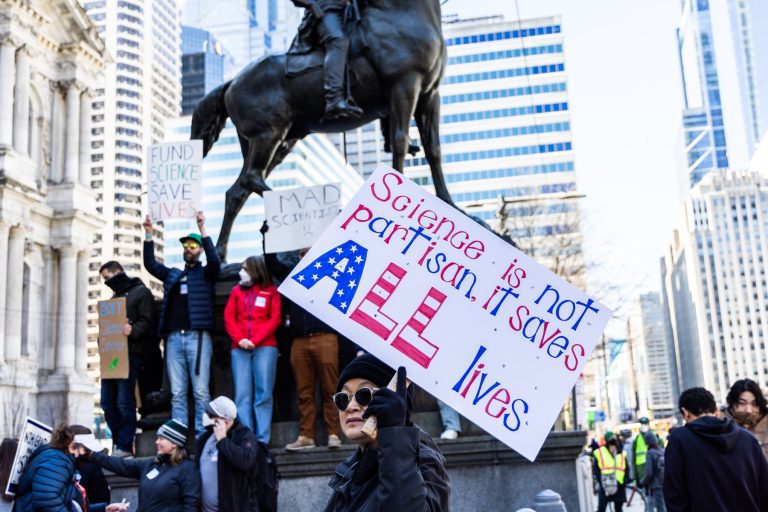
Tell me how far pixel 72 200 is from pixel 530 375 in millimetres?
58676

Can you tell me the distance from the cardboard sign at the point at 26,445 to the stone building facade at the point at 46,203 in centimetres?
4595

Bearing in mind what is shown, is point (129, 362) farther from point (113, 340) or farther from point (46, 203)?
point (46, 203)

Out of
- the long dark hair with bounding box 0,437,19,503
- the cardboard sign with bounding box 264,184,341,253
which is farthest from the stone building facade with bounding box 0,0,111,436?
the long dark hair with bounding box 0,437,19,503

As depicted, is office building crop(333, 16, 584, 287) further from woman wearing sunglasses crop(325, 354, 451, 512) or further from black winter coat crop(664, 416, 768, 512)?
woman wearing sunglasses crop(325, 354, 451, 512)

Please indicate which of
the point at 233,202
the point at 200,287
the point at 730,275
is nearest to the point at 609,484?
the point at 233,202

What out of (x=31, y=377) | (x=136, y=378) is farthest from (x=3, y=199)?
(x=136, y=378)

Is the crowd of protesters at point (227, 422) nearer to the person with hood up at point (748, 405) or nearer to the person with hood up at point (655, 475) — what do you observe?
the person with hood up at point (748, 405)

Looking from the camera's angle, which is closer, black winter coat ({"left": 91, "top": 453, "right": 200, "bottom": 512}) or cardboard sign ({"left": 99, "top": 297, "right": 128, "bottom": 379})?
black winter coat ({"left": 91, "top": 453, "right": 200, "bottom": 512})

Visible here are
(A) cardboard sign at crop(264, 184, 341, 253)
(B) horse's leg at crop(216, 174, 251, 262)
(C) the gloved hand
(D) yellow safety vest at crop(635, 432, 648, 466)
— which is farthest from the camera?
(D) yellow safety vest at crop(635, 432, 648, 466)

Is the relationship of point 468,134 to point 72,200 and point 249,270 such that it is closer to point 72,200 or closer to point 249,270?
point 72,200

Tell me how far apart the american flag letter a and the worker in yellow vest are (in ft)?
46.1

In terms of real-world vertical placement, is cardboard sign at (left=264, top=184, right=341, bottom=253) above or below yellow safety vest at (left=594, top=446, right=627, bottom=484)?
above

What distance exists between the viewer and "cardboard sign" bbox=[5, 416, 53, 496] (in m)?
6.63

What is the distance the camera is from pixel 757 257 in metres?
168
